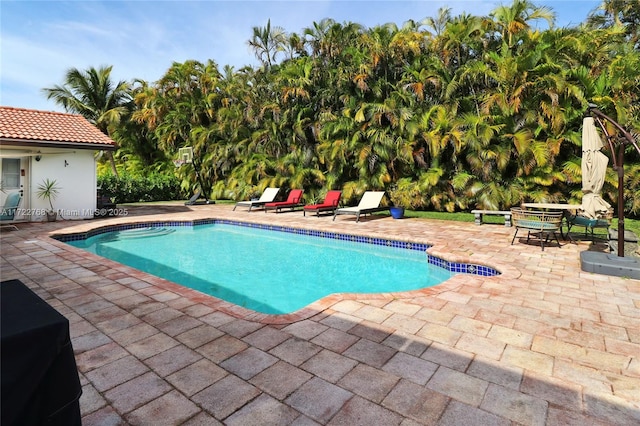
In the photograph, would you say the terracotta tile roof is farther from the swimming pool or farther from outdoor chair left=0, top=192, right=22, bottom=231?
the swimming pool

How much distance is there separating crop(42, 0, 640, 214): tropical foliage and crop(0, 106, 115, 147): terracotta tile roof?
661cm

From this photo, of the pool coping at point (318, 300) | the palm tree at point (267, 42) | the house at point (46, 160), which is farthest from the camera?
the palm tree at point (267, 42)

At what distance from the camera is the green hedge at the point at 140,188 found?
62.0ft

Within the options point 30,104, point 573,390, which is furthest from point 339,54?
point 30,104

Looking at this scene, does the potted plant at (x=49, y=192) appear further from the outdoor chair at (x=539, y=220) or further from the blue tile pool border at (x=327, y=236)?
the outdoor chair at (x=539, y=220)

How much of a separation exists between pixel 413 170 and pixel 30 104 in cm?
2930

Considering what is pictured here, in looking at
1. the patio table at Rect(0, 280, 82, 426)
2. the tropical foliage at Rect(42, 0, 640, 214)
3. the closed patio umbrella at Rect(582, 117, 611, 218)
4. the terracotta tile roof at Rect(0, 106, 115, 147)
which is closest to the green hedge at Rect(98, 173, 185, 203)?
the tropical foliage at Rect(42, 0, 640, 214)

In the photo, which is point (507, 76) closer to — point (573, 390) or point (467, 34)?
point (467, 34)

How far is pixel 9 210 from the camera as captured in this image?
1086 cm

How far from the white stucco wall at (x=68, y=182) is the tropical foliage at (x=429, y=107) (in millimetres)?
7019

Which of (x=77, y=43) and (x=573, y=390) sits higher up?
(x=77, y=43)

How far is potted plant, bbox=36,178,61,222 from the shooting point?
1238 centimetres

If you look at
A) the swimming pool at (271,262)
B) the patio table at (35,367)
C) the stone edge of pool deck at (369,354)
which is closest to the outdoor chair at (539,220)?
the stone edge of pool deck at (369,354)

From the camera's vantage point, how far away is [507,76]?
1140cm
